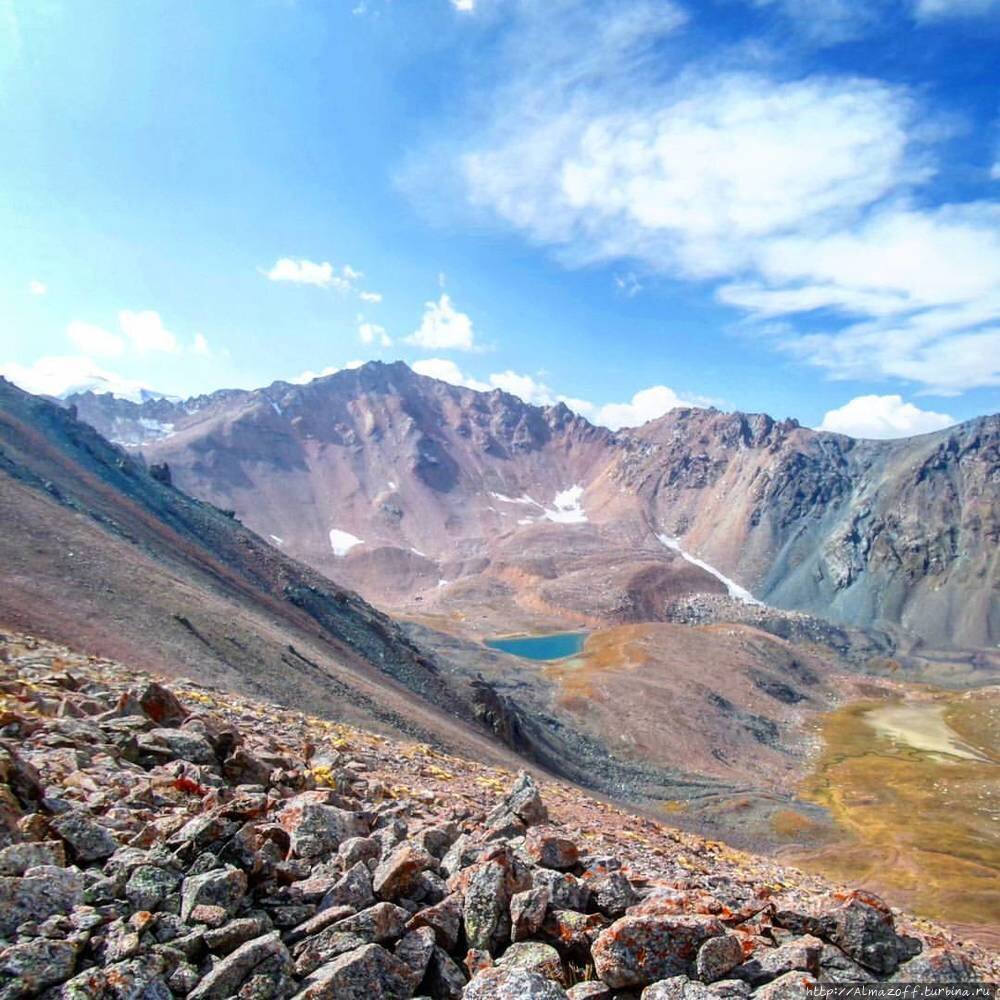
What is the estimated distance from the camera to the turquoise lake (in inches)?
6496

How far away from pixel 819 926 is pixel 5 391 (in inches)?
3447

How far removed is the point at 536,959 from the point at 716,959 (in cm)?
214

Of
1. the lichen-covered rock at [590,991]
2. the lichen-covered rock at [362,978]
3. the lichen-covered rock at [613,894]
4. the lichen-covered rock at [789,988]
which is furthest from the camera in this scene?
the lichen-covered rock at [613,894]

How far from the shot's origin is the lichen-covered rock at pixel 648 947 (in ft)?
26.6

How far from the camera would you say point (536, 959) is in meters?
8.42

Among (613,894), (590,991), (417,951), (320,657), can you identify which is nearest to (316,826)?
(417,951)

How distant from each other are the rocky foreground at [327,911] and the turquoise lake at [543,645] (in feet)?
497

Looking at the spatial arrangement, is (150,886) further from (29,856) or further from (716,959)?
(716,959)

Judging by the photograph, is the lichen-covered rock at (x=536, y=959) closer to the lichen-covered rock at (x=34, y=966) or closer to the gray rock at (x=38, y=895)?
the lichen-covered rock at (x=34, y=966)

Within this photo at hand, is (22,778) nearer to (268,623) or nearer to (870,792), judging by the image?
(268,623)

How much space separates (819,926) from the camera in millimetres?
9398

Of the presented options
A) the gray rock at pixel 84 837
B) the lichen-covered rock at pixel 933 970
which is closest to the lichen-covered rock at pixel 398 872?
the gray rock at pixel 84 837

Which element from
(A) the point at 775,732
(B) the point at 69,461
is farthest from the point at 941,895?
(B) the point at 69,461

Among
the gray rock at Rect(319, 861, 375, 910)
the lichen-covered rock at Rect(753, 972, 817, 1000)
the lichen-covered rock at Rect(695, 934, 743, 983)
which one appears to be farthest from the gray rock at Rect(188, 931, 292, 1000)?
the lichen-covered rock at Rect(753, 972, 817, 1000)
